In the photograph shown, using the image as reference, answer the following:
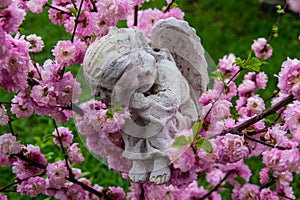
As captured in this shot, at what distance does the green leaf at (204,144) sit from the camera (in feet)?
3.81

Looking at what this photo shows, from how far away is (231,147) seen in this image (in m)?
1.34

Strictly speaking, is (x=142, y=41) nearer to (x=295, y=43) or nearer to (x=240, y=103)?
(x=240, y=103)

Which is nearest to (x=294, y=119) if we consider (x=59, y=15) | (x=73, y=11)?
(x=73, y=11)

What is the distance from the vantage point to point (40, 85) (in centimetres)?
141

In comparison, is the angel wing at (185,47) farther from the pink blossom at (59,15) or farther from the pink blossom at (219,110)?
the pink blossom at (59,15)

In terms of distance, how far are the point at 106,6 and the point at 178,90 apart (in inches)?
13.0

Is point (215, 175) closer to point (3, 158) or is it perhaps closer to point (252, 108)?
point (252, 108)

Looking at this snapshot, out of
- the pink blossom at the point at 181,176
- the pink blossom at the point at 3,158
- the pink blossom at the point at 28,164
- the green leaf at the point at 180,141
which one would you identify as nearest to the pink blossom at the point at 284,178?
the pink blossom at the point at 181,176

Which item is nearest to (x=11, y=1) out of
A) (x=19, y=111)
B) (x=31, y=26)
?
(x=19, y=111)

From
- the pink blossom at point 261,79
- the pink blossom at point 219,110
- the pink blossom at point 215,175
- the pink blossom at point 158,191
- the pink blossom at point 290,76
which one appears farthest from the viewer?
the pink blossom at point 215,175

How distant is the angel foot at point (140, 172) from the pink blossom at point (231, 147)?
0.21m

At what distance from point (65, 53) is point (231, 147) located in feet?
1.78

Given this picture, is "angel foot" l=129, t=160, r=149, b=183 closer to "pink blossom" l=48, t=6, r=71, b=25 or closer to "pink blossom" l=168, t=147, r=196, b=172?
"pink blossom" l=168, t=147, r=196, b=172

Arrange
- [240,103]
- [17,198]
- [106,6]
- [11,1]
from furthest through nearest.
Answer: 1. [17,198]
2. [240,103]
3. [106,6]
4. [11,1]
